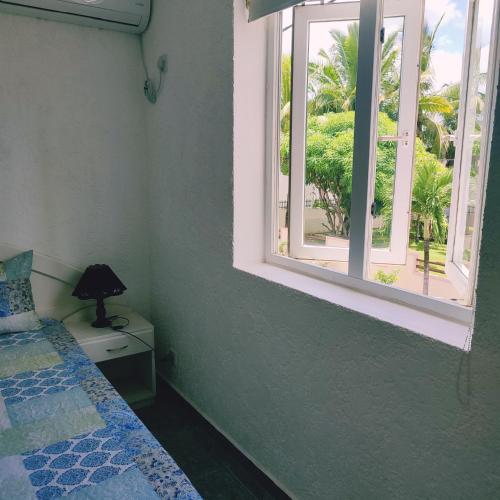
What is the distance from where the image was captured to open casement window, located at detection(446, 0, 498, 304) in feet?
4.13

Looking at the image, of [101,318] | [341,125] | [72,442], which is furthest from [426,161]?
[101,318]

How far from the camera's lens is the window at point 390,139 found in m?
1.35

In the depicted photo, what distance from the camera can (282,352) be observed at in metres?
1.79

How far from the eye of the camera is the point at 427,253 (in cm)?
151

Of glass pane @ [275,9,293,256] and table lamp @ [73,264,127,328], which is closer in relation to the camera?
glass pane @ [275,9,293,256]

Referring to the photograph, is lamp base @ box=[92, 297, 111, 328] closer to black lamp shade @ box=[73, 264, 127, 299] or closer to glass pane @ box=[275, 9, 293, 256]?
black lamp shade @ box=[73, 264, 127, 299]

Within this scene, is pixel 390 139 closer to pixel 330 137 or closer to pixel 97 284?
pixel 330 137

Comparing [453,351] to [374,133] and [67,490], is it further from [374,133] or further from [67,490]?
[67,490]

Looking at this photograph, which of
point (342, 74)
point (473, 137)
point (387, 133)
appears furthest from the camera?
point (342, 74)

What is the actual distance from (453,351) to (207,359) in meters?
1.37

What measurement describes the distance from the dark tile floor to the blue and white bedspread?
63 cm

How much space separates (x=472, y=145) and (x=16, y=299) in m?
2.01

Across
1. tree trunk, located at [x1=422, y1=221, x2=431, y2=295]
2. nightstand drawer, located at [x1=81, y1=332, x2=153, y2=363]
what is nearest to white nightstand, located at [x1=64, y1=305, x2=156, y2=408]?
nightstand drawer, located at [x1=81, y1=332, x2=153, y2=363]

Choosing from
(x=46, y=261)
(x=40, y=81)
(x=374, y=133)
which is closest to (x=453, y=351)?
(x=374, y=133)
